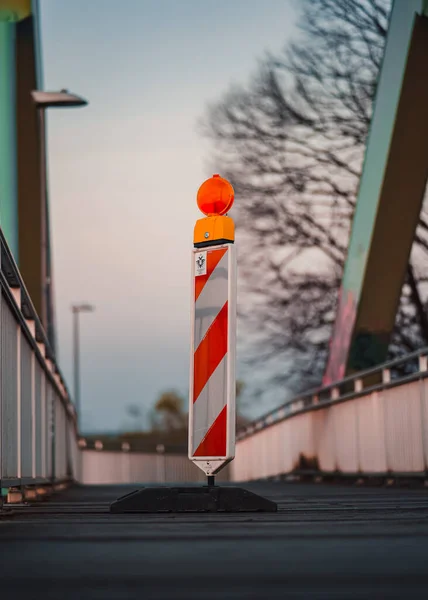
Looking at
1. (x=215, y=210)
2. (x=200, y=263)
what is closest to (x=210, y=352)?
(x=200, y=263)

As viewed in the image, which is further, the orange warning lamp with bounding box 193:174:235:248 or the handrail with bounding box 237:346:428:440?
the handrail with bounding box 237:346:428:440

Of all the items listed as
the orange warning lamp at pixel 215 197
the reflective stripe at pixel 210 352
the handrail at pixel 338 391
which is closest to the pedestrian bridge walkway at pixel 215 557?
the reflective stripe at pixel 210 352

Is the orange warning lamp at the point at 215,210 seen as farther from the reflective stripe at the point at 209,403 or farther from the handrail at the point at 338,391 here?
the handrail at the point at 338,391

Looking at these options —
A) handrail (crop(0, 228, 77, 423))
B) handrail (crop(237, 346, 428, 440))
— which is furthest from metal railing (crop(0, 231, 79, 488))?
handrail (crop(237, 346, 428, 440))

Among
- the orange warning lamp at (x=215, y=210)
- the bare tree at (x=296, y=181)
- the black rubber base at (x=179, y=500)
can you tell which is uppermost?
the bare tree at (x=296, y=181)

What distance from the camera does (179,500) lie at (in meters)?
5.81

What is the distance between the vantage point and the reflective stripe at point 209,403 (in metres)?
5.98

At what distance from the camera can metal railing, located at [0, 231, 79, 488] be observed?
6.20 meters

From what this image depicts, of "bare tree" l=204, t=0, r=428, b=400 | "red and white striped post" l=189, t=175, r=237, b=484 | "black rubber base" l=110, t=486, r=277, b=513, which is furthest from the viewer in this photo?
"bare tree" l=204, t=0, r=428, b=400

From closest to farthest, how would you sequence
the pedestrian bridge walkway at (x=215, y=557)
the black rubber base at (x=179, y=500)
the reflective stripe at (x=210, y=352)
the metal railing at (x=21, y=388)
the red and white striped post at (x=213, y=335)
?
the pedestrian bridge walkway at (x=215, y=557)
the black rubber base at (x=179, y=500)
the red and white striped post at (x=213, y=335)
the reflective stripe at (x=210, y=352)
the metal railing at (x=21, y=388)

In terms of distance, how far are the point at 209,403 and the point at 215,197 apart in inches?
41.6

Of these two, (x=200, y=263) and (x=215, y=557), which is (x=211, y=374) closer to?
(x=200, y=263)

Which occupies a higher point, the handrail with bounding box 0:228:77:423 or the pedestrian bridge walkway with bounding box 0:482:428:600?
the handrail with bounding box 0:228:77:423

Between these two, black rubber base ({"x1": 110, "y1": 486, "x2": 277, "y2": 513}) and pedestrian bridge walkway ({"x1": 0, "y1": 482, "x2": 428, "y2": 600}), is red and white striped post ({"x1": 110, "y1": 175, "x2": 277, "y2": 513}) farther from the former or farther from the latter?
pedestrian bridge walkway ({"x1": 0, "y1": 482, "x2": 428, "y2": 600})
